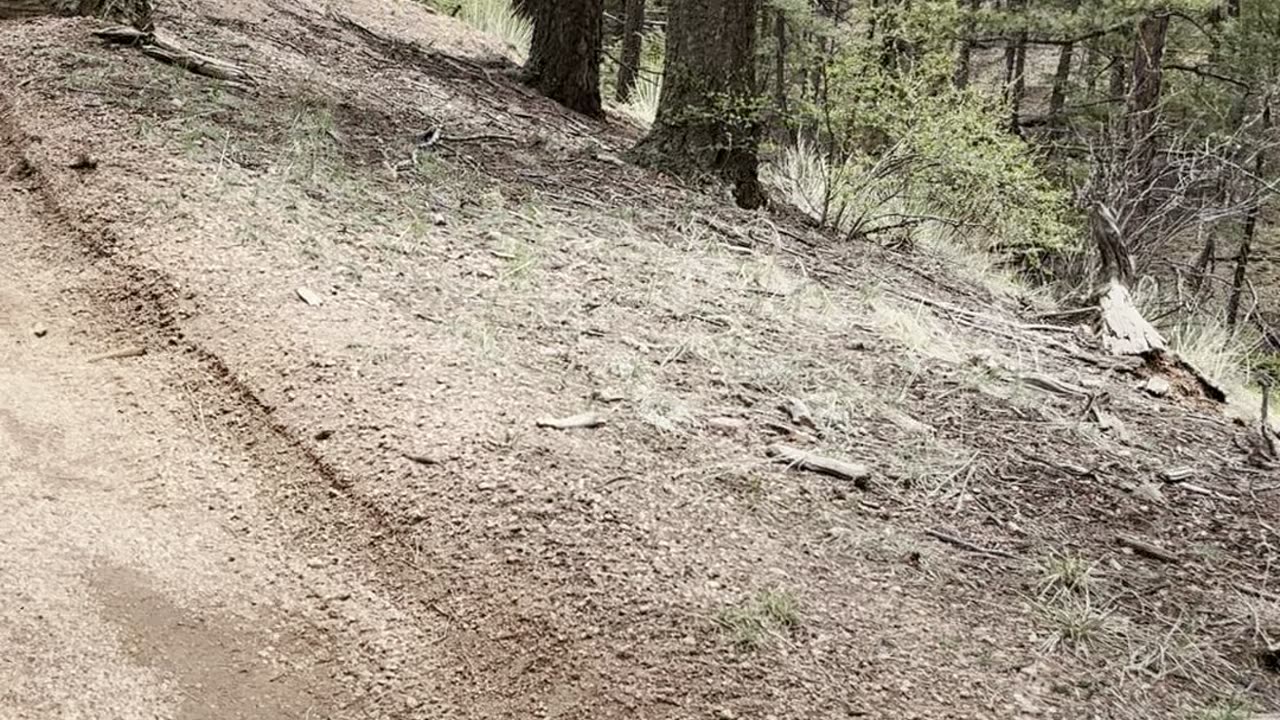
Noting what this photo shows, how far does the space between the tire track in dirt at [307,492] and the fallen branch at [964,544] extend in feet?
4.06

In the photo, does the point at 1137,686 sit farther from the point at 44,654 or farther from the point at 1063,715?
the point at 44,654

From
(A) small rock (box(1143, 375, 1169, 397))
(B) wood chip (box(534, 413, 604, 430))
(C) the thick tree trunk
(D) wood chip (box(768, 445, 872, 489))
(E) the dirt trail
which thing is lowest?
(E) the dirt trail

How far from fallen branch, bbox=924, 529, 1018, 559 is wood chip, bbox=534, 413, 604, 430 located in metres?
0.98

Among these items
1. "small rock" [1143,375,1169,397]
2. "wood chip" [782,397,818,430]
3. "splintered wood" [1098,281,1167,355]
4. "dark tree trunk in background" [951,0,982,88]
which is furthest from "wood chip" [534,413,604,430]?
"dark tree trunk in background" [951,0,982,88]

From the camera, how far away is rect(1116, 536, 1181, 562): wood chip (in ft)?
9.69

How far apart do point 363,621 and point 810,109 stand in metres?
5.20

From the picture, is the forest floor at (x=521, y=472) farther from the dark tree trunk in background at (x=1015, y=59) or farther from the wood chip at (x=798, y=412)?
the dark tree trunk in background at (x=1015, y=59)

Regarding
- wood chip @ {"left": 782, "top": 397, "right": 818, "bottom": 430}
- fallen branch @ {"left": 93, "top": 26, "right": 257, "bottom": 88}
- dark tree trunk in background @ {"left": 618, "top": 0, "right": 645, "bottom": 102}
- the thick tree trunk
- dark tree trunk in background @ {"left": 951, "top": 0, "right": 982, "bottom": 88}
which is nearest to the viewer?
wood chip @ {"left": 782, "top": 397, "right": 818, "bottom": 430}

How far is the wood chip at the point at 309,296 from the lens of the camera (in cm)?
353

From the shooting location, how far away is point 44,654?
2.29 m

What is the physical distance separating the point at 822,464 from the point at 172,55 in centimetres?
414

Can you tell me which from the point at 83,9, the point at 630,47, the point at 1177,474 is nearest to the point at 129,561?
the point at 1177,474

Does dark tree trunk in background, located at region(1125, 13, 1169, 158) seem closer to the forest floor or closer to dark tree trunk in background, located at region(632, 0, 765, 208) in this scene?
dark tree trunk in background, located at region(632, 0, 765, 208)

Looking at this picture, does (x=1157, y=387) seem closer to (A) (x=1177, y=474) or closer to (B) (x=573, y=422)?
(A) (x=1177, y=474)
